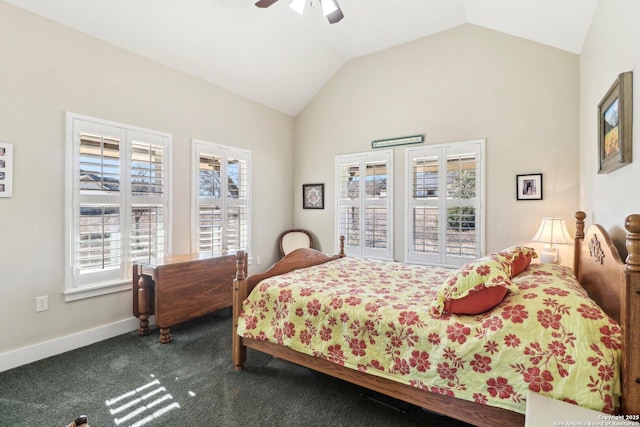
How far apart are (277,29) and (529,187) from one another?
340cm

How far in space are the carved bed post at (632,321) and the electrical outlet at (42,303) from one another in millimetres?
3834

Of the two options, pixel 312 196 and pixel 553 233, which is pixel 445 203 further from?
pixel 312 196

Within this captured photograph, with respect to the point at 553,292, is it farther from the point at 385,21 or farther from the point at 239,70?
the point at 239,70

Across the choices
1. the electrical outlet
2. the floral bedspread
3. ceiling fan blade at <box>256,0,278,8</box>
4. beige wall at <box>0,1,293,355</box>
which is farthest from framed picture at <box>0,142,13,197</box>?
ceiling fan blade at <box>256,0,278,8</box>

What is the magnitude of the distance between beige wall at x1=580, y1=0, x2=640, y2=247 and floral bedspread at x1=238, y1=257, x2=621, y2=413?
1.70 ft

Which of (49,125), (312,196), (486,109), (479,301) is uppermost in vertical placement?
(486,109)

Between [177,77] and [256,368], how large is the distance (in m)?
3.24

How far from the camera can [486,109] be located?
3.60 meters

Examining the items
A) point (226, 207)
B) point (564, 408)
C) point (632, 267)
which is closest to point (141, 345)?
point (226, 207)

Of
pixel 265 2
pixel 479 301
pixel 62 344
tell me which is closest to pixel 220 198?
pixel 62 344

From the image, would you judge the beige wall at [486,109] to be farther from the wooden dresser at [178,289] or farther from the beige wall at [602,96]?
the wooden dresser at [178,289]

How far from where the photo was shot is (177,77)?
140 inches

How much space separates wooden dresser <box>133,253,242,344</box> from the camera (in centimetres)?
292

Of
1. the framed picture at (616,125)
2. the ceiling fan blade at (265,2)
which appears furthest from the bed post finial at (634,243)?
the ceiling fan blade at (265,2)
